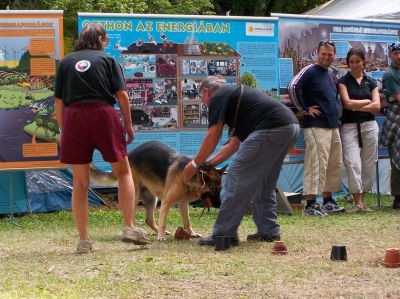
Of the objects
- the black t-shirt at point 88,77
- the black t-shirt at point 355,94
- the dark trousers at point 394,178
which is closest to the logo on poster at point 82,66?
the black t-shirt at point 88,77

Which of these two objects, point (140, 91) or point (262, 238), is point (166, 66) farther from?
point (262, 238)

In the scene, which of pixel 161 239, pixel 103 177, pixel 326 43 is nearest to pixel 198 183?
pixel 161 239

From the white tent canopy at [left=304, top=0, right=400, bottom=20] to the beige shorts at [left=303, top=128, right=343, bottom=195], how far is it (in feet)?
11.2

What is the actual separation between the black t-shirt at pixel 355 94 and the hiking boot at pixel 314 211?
115 centimetres

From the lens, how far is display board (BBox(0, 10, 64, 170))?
9102 millimetres

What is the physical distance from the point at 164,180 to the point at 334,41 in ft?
12.7

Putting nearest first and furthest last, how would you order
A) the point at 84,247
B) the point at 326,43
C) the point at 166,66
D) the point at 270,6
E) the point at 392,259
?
1. the point at 392,259
2. the point at 84,247
3. the point at 166,66
4. the point at 326,43
5. the point at 270,6

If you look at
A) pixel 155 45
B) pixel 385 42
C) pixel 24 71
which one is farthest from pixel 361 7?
pixel 24 71

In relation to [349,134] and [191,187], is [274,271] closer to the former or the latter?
[191,187]

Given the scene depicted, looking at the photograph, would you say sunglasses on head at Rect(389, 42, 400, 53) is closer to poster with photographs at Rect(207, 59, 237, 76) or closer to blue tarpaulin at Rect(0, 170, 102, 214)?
poster with photographs at Rect(207, 59, 237, 76)

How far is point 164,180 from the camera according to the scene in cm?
788

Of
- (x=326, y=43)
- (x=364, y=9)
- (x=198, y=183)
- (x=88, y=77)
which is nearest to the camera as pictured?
(x=88, y=77)

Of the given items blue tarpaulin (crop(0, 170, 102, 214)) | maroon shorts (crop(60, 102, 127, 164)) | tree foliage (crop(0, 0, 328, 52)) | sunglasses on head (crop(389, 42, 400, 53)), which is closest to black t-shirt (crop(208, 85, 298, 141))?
maroon shorts (crop(60, 102, 127, 164))

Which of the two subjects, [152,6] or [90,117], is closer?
[90,117]
